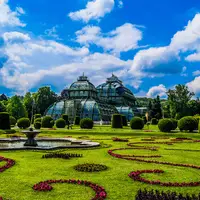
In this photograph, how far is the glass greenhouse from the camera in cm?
6059

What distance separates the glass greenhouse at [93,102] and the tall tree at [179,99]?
12.1 meters

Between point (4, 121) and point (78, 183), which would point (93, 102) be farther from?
point (78, 183)

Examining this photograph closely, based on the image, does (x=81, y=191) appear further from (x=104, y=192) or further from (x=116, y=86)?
(x=116, y=86)

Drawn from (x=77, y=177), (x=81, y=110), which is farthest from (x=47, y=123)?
(x=77, y=177)

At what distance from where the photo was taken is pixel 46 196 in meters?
6.04

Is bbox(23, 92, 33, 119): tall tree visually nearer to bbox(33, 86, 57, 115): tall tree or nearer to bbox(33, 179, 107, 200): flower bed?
bbox(33, 86, 57, 115): tall tree

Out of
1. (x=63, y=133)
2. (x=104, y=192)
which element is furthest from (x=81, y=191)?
(x=63, y=133)

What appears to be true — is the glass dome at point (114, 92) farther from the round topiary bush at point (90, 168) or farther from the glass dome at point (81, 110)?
the round topiary bush at point (90, 168)

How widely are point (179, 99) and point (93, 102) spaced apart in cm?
2025

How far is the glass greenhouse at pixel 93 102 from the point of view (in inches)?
2386

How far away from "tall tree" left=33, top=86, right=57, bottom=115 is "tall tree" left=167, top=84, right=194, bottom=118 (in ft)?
127

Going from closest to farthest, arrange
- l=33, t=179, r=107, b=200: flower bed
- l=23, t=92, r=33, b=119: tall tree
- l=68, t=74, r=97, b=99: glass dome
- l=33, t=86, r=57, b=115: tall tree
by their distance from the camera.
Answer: l=33, t=179, r=107, b=200: flower bed → l=68, t=74, r=97, b=99: glass dome → l=23, t=92, r=33, b=119: tall tree → l=33, t=86, r=57, b=115: tall tree

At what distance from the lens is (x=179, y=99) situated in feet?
202

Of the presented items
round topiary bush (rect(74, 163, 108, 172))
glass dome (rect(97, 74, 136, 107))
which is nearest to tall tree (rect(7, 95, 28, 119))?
glass dome (rect(97, 74, 136, 107))
